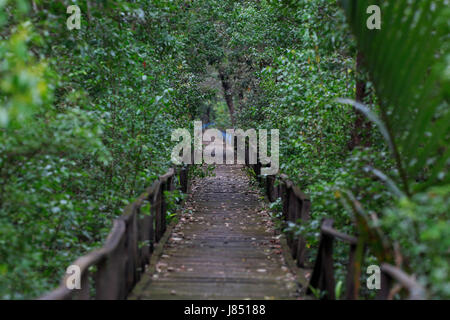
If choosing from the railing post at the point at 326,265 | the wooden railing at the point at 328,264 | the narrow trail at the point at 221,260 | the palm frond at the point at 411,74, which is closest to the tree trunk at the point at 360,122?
the wooden railing at the point at 328,264

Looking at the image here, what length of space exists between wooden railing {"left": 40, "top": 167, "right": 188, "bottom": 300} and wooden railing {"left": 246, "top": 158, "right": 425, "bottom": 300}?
71.0 inches

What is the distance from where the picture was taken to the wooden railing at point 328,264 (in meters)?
2.73

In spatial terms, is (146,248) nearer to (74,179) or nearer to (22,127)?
(74,179)

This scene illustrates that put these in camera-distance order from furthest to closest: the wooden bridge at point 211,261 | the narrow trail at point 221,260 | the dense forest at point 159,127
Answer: the narrow trail at point 221,260 → the wooden bridge at point 211,261 → the dense forest at point 159,127

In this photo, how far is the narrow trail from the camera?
4.89 meters

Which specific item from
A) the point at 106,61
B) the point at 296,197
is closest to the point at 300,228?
the point at 296,197

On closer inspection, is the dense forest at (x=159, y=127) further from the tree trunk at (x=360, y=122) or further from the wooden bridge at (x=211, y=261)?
the wooden bridge at (x=211, y=261)

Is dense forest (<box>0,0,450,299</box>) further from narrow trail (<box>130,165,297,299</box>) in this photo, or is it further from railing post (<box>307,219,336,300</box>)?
narrow trail (<box>130,165,297,299</box>)

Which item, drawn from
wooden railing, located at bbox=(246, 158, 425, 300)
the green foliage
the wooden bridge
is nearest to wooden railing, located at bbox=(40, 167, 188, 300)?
the wooden bridge

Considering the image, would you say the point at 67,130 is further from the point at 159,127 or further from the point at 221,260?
the point at 159,127

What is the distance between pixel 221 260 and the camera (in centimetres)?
628

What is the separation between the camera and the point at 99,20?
6.04 metres

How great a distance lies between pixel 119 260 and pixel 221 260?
7.84ft
